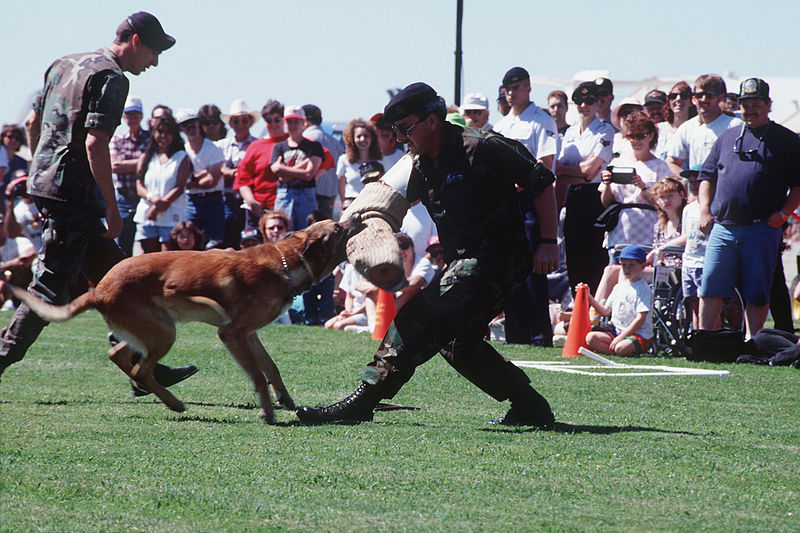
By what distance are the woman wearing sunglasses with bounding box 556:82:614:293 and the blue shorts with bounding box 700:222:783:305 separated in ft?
5.33

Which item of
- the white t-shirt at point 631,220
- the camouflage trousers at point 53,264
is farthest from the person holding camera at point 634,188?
the camouflage trousers at point 53,264

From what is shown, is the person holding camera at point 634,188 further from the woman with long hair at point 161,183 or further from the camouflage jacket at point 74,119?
the camouflage jacket at point 74,119

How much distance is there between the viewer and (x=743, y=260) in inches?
347

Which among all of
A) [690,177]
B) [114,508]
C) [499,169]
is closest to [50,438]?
[114,508]

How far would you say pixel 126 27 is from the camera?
613cm

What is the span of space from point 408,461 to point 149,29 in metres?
3.31

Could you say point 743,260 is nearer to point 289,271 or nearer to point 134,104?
point 289,271

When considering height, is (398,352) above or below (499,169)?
below

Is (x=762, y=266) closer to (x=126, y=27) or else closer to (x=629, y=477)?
(x=629, y=477)

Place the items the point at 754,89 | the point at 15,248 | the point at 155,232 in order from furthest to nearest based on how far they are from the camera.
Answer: the point at 15,248 < the point at 155,232 < the point at 754,89

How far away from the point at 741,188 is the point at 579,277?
2.38m

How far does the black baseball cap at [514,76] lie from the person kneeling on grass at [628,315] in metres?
2.05

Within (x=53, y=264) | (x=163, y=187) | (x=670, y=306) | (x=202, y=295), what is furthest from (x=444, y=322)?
(x=163, y=187)

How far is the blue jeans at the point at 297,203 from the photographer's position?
40.3ft
